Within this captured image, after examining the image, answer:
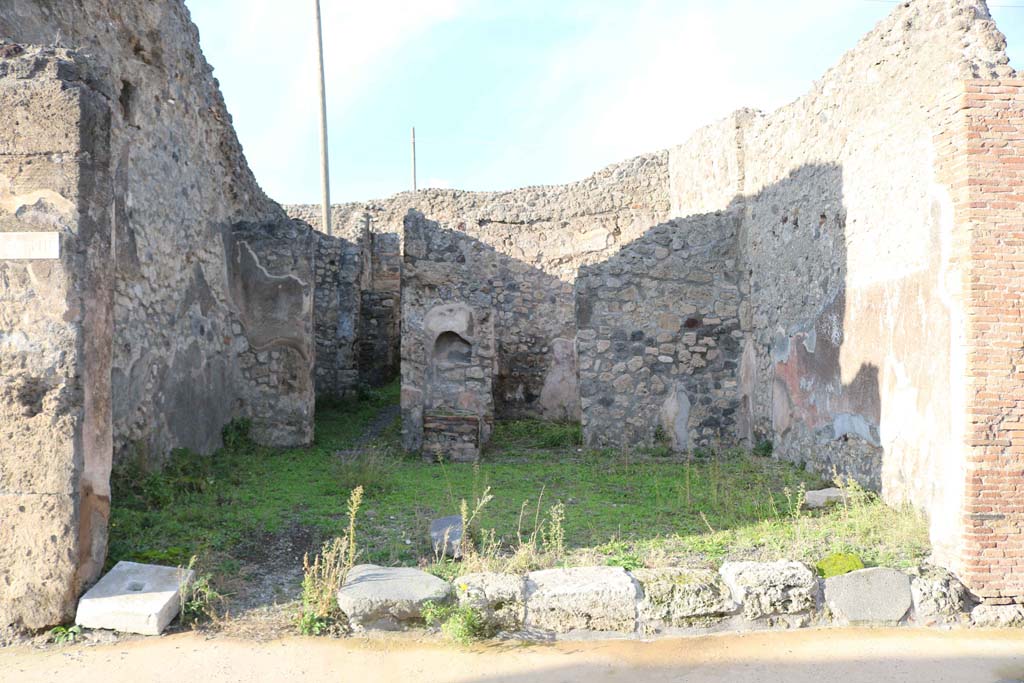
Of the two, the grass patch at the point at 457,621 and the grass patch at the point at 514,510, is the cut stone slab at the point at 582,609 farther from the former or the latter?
the grass patch at the point at 514,510

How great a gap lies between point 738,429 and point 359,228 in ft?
25.0

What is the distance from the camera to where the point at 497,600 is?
411 centimetres

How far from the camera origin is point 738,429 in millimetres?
8805

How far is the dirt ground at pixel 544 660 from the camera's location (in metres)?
3.60

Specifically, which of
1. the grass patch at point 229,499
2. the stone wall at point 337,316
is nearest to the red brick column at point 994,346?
the grass patch at point 229,499

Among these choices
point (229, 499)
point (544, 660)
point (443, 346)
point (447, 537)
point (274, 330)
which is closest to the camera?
point (544, 660)

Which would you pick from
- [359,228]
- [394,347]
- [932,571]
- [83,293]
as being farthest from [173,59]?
[932,571]

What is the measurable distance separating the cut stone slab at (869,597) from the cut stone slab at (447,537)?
2154 millimetres

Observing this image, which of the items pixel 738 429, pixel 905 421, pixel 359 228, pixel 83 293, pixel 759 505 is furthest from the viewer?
pixel 359 228

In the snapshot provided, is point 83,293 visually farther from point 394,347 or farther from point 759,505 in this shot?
point 394,347

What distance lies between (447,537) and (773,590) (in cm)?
197

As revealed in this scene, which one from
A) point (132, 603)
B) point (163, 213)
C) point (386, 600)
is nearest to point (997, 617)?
point (386, 600)

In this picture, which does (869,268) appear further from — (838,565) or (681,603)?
(681,603)

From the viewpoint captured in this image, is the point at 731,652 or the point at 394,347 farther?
the point at 394,347
